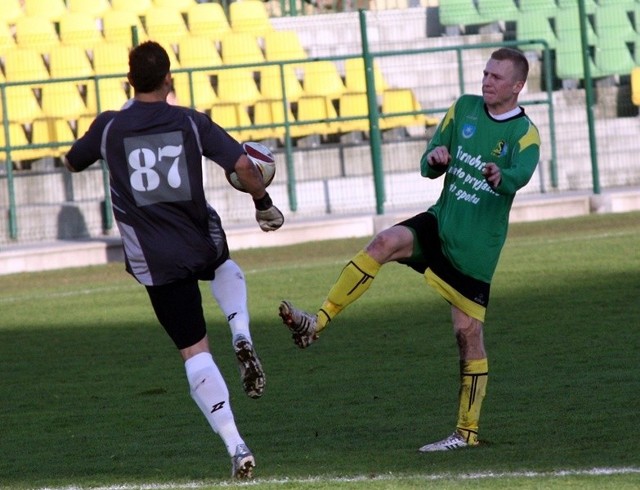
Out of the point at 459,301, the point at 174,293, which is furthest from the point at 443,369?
the point at 174,293

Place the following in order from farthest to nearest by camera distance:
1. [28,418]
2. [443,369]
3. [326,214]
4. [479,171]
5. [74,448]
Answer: [326,214] < [443,369] < [28,418] < [74,448] < [479,171]

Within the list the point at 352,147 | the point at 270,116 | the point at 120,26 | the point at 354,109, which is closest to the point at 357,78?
the point at 354,109

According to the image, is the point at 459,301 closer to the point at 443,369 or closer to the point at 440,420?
the point at 440,420

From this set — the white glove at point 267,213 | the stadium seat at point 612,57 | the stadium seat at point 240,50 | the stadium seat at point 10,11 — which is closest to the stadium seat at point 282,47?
the stadium seat at point 240,50

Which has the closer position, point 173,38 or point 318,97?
point 318,97

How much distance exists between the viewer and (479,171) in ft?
20.9

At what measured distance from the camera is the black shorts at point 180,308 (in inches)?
233

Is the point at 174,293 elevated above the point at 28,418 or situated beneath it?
elevated above

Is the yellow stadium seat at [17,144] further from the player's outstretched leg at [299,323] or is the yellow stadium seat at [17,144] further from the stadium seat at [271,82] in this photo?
the player's outstretched leg at [299,323]

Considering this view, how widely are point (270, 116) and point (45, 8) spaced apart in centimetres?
517

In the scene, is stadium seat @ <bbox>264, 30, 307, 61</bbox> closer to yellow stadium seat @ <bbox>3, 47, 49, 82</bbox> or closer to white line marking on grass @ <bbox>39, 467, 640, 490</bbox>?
yellow stadium seat @ <bbox>3, 47, 49, 82</bbox>

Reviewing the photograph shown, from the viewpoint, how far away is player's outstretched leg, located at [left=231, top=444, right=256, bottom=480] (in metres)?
5.75

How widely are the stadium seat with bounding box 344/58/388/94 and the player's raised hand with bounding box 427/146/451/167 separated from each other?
44.7 ft

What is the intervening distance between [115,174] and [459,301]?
169 centimetres
